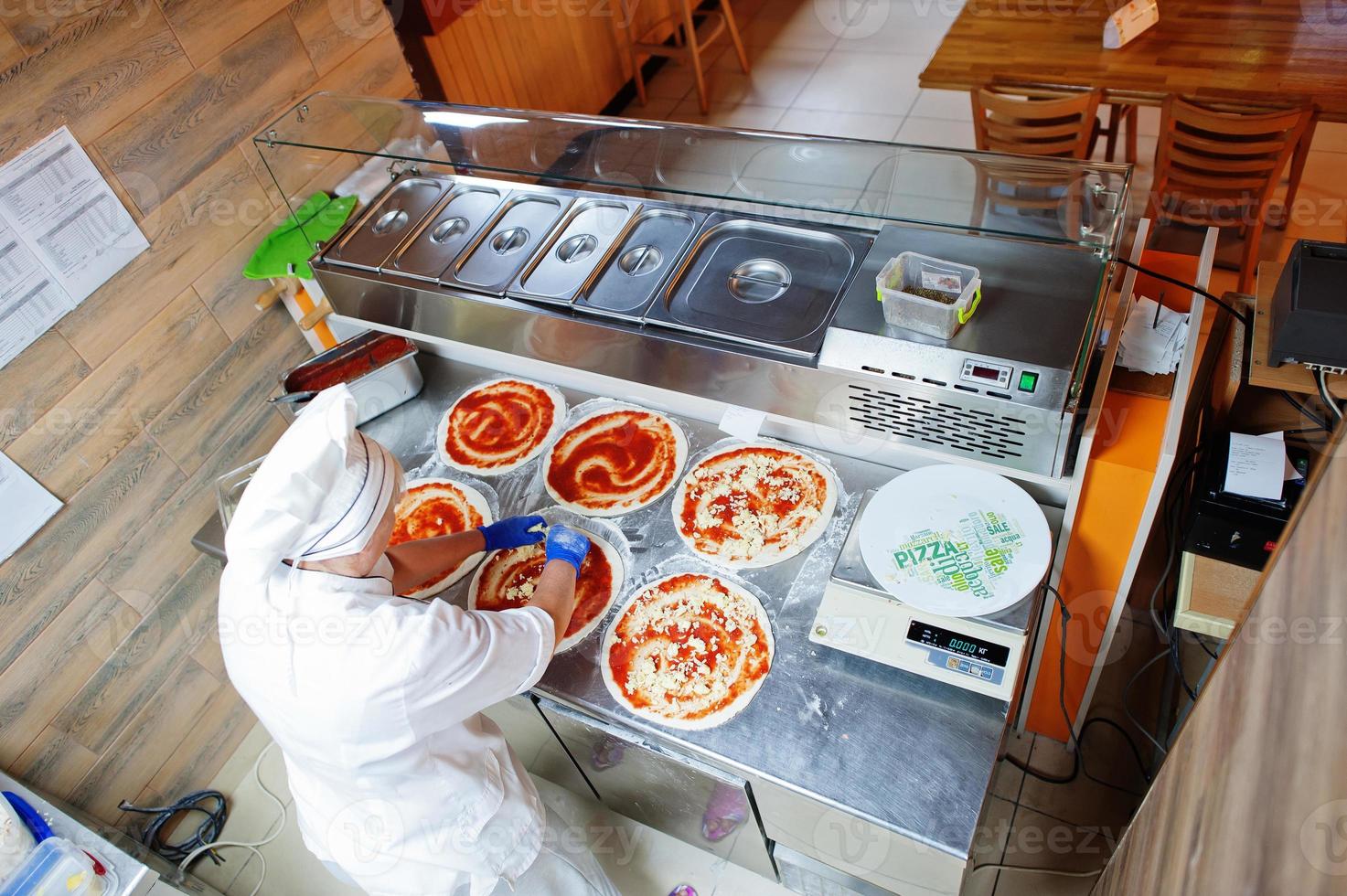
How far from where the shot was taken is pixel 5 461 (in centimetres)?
211

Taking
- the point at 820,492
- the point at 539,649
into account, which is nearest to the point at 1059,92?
the point at 820,492

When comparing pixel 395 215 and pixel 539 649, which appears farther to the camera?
pixel 395 215

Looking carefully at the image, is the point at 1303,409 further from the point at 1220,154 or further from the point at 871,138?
A: the point at 871,138

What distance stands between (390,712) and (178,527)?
57.3 inches

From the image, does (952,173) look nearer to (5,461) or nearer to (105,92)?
(105,92)

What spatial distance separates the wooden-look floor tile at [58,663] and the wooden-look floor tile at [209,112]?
117 centimetres

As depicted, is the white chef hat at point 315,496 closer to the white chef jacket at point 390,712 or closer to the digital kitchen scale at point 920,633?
the white chef jacket at point 390,712

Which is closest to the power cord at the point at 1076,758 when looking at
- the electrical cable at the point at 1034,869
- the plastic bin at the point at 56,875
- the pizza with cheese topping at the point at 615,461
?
the electrical cable at the point at 1034,869

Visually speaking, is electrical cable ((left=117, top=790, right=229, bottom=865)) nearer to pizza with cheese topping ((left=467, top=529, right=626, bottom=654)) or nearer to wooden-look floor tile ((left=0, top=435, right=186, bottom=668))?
wooden-look floor tile ((left=0, top=435, right=186, bottom=668))

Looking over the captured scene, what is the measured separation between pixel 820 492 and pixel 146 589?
81.4 inches

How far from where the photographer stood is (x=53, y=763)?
A: 2.32 meters

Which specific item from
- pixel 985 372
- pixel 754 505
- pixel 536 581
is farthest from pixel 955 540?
pixel 536 581

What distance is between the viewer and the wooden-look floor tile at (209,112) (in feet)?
7.44

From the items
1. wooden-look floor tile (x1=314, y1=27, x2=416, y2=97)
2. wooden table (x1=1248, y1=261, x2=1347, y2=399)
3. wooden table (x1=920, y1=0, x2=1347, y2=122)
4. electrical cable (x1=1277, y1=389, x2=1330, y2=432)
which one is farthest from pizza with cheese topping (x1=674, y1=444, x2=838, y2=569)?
wooden table (x1=920, y1=0, x2=1347, y2=122)
